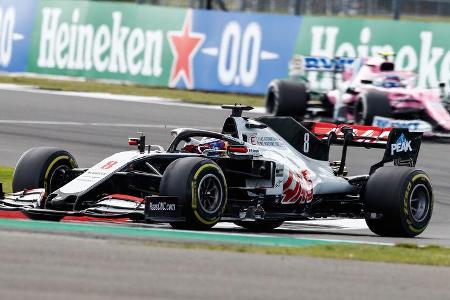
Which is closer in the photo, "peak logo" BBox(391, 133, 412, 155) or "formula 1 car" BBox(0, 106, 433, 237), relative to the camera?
"formula 1 car" BBox(0, 106, 433, 237)

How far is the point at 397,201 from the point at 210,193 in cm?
209

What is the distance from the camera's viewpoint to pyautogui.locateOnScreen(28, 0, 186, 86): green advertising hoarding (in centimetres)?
3341

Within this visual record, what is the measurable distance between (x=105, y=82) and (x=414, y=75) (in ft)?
37.6

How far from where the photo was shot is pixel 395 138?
1422cm

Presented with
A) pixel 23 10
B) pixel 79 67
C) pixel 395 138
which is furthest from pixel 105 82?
pixel 395 138

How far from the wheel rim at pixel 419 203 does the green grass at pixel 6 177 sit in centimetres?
514

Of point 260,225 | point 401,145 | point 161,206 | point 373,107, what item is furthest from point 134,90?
point 161,206

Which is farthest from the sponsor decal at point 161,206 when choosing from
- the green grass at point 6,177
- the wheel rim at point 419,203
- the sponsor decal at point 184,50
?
the sponsor decal at point 184,50

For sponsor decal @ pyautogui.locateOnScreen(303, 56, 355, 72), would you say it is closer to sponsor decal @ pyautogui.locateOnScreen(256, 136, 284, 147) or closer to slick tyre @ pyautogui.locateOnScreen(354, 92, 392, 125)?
slick tyre @ pyautogui.locateOnScreen(354, 92, 392, 125)

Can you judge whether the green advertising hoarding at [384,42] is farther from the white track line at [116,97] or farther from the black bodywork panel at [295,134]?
the black bodywork panel at [295,134]

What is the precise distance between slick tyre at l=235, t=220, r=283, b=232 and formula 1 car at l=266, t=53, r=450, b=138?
982 centimetres

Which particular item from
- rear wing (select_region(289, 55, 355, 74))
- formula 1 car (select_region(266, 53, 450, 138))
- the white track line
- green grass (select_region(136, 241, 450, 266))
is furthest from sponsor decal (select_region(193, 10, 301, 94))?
green grass (select_region(136, 241, 450, 266))

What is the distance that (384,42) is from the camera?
29312mm

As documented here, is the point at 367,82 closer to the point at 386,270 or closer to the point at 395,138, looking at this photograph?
the point at 395,138
